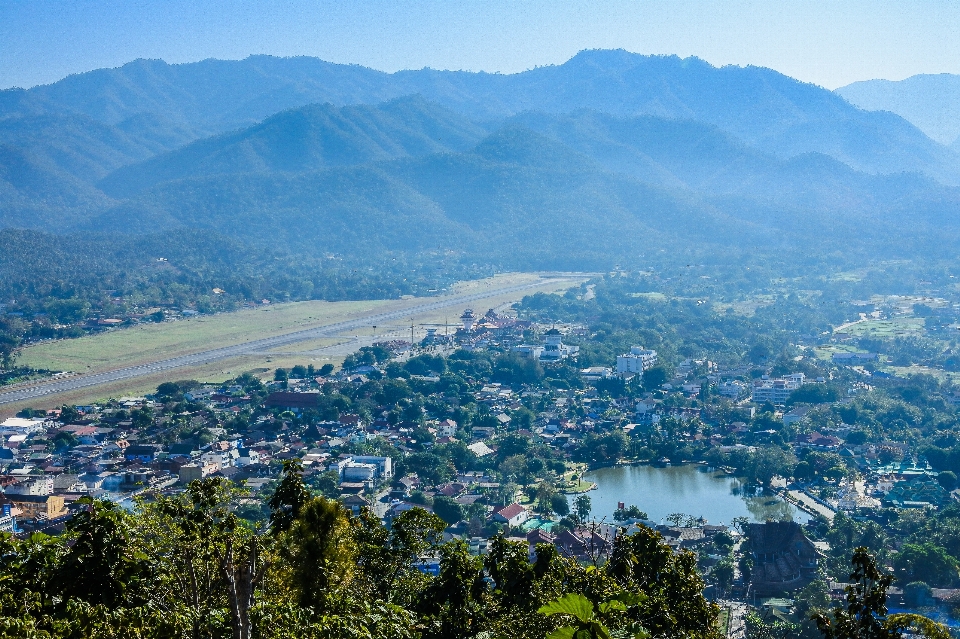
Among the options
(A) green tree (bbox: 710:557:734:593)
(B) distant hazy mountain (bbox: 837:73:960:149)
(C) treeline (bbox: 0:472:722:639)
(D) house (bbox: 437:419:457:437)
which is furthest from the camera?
(B) distant hazy mountain (bbox: 837:73:960:149)

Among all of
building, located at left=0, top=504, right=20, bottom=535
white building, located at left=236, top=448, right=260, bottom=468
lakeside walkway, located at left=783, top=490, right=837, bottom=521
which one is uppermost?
building, located at left=0, top=504, right=20, bottom=535

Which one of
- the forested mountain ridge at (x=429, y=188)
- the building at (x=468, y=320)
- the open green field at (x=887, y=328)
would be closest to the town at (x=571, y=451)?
Result: the building at (x=468, y=320)

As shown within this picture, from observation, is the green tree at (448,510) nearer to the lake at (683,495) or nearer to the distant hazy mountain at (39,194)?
the lake at (683,495)

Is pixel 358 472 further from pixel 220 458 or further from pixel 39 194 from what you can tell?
pixel 39 194

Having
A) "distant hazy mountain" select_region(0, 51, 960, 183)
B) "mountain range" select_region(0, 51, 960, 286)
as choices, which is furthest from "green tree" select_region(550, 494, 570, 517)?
"distant hazy mountain" select_region(0, 51, 960, 183)

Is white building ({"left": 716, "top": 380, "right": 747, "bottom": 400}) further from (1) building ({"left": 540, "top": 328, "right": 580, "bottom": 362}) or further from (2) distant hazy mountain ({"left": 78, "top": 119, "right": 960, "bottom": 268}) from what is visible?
(2) distant hazy mountain ({"left": 78, "top": 119, "right": 960, "bottom": 268})

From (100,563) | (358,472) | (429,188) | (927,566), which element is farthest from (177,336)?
(429,188)

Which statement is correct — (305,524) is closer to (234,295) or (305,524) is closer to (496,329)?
(496,329)
